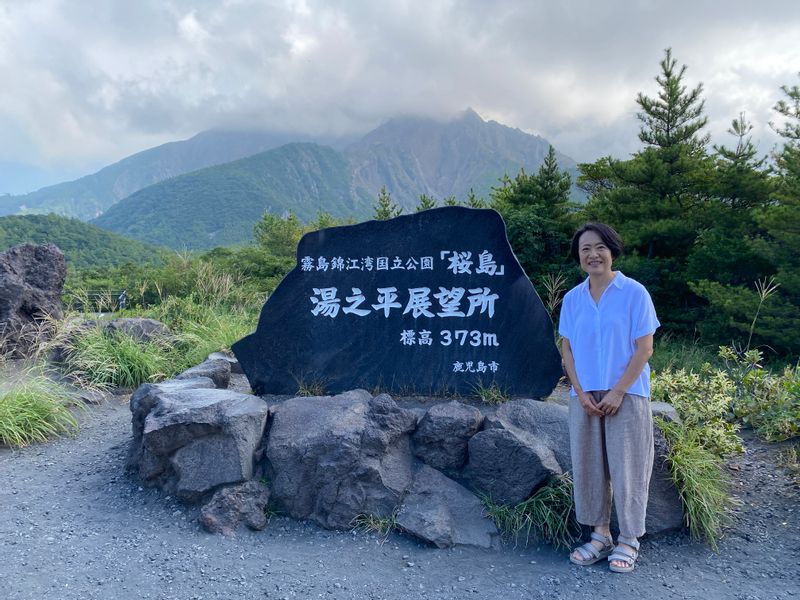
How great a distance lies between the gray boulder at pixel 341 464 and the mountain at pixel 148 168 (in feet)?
512

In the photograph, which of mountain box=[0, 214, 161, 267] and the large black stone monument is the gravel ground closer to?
the large black stone monument

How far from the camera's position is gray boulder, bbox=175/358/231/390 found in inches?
185

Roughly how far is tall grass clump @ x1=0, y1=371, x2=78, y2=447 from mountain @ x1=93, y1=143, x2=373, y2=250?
38673mm

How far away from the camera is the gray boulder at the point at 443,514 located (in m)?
3.12

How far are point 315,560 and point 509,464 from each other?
115cm

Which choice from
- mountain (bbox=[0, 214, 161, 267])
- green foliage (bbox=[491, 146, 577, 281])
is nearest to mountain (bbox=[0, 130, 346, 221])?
mountain (bbox=[0, 214, 161, 267])

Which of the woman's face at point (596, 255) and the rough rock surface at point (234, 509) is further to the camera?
the rough rock surface at point (234, 509)

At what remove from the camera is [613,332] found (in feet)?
9.01

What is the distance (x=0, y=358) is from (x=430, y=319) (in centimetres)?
511

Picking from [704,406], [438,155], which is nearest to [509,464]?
[704,406]

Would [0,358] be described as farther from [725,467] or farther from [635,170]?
[635,170]

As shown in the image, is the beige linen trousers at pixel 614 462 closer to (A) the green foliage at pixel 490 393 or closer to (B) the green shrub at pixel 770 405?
(A) the green foliage at pixel 490 393

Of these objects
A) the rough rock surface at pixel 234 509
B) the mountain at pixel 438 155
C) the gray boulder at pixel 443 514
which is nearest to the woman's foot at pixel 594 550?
the gray boulder at pixel 443 514

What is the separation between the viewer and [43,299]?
7148 millimetres
